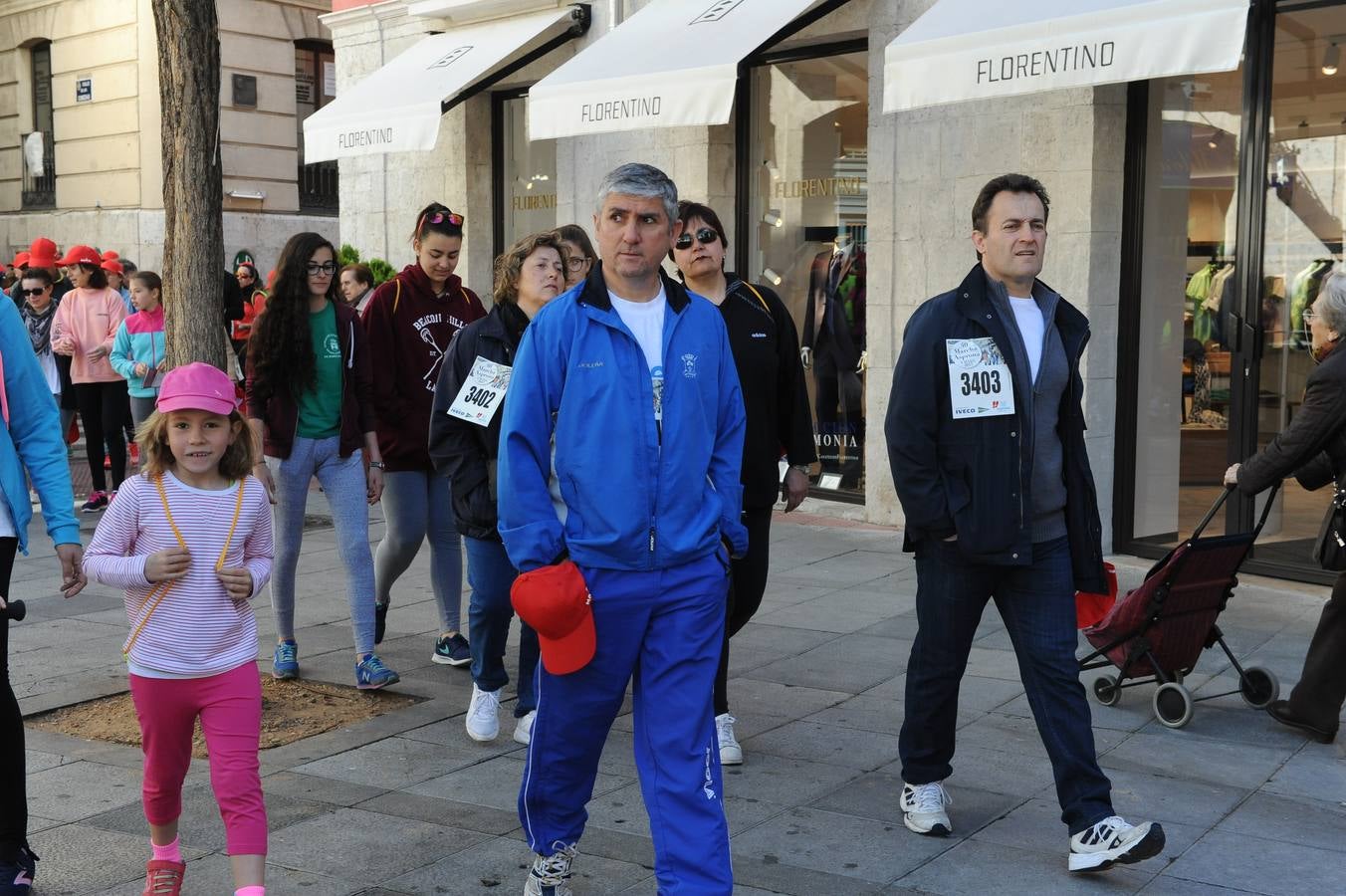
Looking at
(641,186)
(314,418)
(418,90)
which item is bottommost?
(314,418)

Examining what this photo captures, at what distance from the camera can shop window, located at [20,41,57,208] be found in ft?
85.6

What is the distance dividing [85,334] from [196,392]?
27.8 ft

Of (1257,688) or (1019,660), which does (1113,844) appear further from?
(1257,688)

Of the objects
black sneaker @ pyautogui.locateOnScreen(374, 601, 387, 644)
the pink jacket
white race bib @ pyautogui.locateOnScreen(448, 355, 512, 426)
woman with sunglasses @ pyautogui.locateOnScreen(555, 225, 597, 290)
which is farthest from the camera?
the pink jacket

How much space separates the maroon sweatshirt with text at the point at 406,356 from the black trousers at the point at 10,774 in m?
2.40

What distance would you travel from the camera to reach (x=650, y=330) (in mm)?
3785

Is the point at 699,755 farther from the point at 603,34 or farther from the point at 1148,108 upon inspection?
the point at 603,34

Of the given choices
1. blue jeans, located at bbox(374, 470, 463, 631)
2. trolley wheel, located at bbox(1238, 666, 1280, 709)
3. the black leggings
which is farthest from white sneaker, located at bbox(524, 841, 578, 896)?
the black leggings

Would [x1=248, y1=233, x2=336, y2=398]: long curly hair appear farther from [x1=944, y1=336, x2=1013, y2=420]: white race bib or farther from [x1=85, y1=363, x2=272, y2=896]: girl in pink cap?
[x1=944, y1=336, x2=1013, y2=420]: white race bib

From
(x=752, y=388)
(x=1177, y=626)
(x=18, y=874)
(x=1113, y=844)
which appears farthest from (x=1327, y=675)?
(x=18, y=874)

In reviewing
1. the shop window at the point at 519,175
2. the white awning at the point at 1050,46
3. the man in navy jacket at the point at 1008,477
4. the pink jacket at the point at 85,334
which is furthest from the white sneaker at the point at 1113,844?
the shop window at the point at 519,175

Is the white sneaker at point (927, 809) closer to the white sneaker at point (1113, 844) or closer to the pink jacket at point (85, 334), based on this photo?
the white sneaker at point (1113, 844)

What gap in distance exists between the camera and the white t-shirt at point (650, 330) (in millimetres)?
3727

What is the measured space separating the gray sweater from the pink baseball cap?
2197 millimetres
